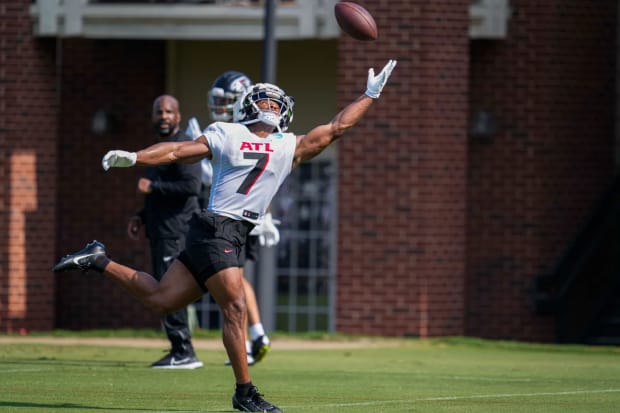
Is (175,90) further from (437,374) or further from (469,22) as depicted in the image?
(437,374)

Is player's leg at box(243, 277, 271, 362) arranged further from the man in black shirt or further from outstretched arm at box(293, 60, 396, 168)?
outstretched arm at box(293, 60, 396, 168)

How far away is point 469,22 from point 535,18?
5.93 feet

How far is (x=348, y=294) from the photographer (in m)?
16.3

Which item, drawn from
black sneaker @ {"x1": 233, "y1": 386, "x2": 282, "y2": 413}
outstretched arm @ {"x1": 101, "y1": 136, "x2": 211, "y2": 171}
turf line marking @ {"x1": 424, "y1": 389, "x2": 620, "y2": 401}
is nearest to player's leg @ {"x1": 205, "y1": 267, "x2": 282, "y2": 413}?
black sneaker @ {"x1": 233, "y1": 386, "x2": 282, "y2": 413}

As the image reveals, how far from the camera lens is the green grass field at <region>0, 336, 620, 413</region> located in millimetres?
8500

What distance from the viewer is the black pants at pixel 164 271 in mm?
10805

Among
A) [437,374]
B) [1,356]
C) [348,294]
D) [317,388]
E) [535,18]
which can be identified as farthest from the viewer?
[535,18]

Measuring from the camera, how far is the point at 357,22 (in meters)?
9.62

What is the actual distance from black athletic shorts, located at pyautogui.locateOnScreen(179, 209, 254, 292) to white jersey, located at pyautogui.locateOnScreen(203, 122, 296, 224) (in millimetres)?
73

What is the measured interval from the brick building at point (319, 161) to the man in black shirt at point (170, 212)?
601 centimetres

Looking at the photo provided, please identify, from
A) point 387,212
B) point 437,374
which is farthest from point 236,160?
point 387,212

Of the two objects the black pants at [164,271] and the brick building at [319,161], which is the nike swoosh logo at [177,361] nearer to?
the black pants at [164,271]

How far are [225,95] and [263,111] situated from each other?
3.09m

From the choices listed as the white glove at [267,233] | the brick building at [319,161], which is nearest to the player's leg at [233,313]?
the white glove at [267,233]
